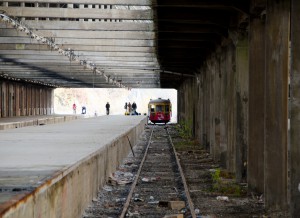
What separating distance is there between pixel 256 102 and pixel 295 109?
3.30m

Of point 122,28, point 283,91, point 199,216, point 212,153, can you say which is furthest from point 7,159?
point 212,153

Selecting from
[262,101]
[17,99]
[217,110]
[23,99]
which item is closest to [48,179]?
[262,101]

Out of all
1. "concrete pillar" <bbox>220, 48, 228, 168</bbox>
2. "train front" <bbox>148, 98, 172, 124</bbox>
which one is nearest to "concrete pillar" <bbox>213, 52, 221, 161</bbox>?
"concrete pillar" <bbox>220, 48, 228, 168</bbox>

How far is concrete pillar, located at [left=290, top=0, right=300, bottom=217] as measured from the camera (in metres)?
7.87

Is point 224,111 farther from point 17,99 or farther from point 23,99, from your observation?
point 23,99

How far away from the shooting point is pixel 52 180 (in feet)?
20.9

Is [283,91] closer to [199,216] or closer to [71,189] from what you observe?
[199,216]

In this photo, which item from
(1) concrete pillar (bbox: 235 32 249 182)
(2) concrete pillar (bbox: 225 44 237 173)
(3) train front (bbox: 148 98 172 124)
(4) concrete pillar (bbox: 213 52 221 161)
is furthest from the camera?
(3) train front (bbox: 148 98 172 124)

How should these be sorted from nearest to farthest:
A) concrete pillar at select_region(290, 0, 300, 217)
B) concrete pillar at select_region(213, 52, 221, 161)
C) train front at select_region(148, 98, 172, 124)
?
concrete pillar at select_region(290, 0, 300, 217) < concrete pillar at select_region(213, 52, 221, 161) < train front at select_region(148, 98, 172, 124)

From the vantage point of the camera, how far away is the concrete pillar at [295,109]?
787cm

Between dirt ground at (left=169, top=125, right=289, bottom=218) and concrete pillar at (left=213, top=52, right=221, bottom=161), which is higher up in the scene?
concrete pillar at (left=213, top=52, right=221, bottom=161)

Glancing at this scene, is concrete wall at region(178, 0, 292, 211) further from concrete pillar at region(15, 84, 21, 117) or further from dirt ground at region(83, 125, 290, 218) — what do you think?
concrete pillar at region(15, 84, 21, 117)

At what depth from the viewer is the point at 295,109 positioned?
7.99m

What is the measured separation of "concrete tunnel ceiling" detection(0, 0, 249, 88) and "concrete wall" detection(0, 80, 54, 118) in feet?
46.6
